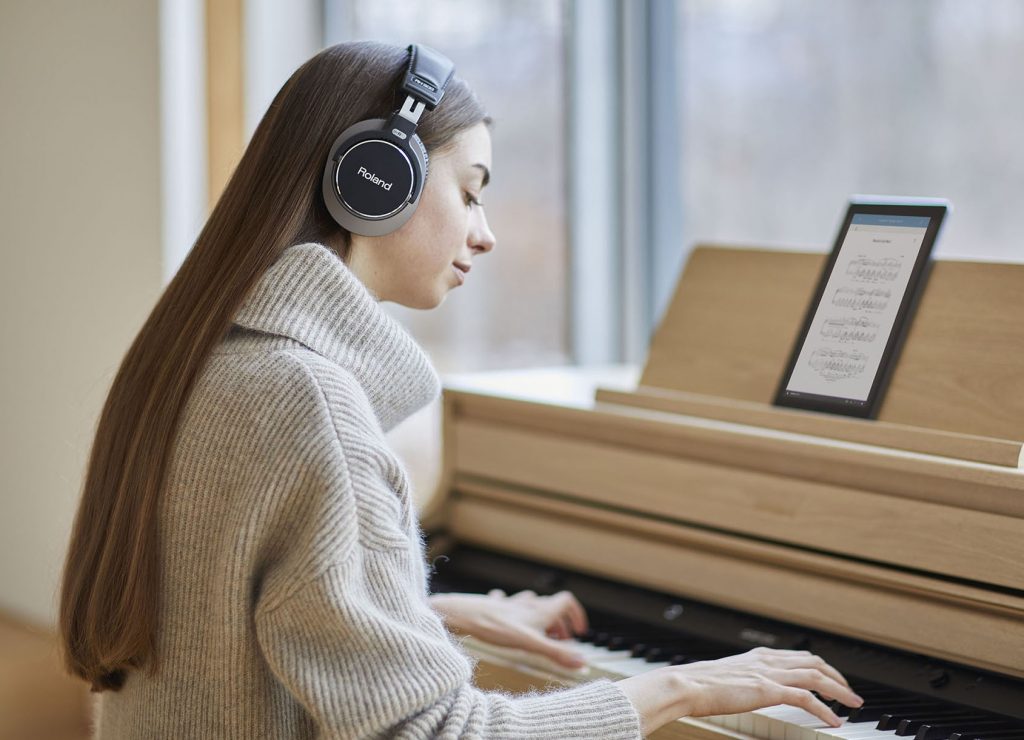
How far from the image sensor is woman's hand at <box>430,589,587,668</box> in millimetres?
1548

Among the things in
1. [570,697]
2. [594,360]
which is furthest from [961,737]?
[594,360]

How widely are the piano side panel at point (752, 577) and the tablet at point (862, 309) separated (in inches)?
8.6

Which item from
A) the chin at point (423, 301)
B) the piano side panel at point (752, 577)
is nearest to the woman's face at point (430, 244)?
the chin at point (423, 301)

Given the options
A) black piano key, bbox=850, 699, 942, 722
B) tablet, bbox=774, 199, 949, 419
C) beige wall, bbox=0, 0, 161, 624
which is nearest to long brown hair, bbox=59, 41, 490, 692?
tablet, bbox=774, 199, 949, 419

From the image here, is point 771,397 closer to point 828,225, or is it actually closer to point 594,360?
point 828,225

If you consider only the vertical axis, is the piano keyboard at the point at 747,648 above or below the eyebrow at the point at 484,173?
below

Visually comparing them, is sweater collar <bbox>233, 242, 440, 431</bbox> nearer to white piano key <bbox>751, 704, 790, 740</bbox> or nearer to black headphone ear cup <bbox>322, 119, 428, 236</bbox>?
black headphone ear cup <bbox>322, 119, 428, 236</bbox>

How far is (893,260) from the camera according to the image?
160cm

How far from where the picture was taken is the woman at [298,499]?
3.43 feet

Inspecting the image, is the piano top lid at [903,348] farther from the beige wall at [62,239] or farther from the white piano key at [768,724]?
the beige wall at [62,239]

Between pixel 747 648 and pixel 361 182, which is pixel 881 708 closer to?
pixel 747 648

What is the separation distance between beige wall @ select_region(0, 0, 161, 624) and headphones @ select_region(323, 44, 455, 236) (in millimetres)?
1546

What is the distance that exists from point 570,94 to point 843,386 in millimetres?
1614

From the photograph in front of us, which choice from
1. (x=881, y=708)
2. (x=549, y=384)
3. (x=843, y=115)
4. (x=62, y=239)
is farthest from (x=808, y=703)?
(x=62, y=239)
